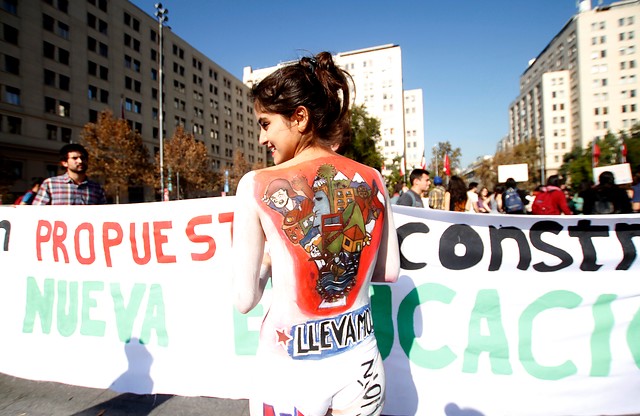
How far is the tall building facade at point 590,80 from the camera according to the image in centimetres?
6231

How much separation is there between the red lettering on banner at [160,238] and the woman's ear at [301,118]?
2.20 meters

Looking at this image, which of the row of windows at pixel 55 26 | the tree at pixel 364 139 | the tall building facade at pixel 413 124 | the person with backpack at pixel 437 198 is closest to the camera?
the person with backpack at pixel 437 198

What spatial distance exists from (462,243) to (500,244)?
0.89 ft

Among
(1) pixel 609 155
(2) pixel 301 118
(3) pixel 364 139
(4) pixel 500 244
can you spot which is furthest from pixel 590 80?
(2) pixel 301 118

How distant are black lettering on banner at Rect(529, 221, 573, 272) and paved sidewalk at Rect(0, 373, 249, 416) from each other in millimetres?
2400

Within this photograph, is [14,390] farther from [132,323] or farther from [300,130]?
[300,130]

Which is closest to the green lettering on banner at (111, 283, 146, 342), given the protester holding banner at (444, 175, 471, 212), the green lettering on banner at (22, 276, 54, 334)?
the green lettering on banner at (22, 276, 54, 334)

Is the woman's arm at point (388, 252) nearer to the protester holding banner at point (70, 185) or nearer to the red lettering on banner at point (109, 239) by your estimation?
the red lettering on banner at point (109, 239)

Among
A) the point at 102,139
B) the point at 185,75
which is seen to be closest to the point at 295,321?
the point at 102,139

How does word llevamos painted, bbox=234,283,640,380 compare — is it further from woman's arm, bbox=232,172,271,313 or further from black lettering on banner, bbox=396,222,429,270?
woman's arm, bbox=232,172,271,313

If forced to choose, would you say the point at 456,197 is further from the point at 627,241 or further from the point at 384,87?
the point at 384,87

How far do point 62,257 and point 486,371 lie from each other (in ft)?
11.8

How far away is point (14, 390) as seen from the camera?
2863 mm

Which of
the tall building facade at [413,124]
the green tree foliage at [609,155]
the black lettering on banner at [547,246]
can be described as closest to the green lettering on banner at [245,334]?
the black lettering on banner at [547,246]
